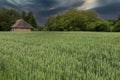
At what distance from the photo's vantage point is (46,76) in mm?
3881

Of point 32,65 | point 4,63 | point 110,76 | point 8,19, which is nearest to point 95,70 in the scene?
point 110,76

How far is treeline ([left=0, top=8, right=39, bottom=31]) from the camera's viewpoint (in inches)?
3492

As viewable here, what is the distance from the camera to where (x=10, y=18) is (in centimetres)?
9406

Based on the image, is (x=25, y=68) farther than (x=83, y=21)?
No

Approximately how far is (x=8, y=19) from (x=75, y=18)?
29929mm

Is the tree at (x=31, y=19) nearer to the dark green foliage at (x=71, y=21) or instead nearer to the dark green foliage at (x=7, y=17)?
the dark green foliage at (x=7, y=17)

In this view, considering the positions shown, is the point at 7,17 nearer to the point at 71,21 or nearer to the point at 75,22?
the point at 71,21

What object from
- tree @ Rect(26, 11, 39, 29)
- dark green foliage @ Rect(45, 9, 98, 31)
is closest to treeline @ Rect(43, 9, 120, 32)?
dark green foliage @ Rect(45, 9, 98, 31)

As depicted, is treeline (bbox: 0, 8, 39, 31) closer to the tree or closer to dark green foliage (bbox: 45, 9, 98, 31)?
the tree

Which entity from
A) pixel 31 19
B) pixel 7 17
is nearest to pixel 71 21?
pixel 31 19

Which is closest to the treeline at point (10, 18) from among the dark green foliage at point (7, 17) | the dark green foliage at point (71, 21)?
the dark green foliage at point (7, 17)

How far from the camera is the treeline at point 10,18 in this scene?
88.7 meters

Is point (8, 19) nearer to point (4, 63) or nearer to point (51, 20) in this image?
point (51, 20)

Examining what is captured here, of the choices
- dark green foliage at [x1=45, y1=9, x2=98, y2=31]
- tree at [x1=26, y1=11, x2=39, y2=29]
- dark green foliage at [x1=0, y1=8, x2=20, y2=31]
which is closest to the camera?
dark green foliage at [x1=45, y1=9, x2=98, y2=31]
